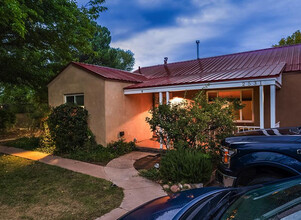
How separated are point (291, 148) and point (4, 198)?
A: 5.31m

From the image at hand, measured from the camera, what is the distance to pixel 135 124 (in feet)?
31.0

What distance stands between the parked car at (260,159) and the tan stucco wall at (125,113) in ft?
18.4

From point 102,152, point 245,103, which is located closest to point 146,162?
point 102,152

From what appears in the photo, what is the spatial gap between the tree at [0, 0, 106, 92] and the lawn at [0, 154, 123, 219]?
4.11 metres

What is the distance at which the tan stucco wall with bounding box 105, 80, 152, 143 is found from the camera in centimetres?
823

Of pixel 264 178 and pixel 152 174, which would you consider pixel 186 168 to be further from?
pixel 264 178

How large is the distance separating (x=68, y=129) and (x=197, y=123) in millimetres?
5151

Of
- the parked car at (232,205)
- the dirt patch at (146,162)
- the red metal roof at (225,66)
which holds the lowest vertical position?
the dirt patch at (146,162)

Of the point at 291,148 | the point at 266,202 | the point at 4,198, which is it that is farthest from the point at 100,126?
the point at 266,202

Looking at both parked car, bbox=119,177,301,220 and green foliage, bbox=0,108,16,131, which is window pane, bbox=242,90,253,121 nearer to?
parked car, bbox=119,177,301,220

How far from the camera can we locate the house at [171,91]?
7695 mm

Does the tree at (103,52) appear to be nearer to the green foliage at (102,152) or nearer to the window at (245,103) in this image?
the green foliage at (102,152)

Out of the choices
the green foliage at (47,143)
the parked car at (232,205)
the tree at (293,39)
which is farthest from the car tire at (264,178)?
the tree at (293,39)

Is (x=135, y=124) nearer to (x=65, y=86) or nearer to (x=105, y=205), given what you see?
(x=65, y=86)
